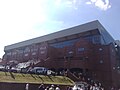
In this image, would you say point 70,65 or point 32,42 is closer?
point 70,65

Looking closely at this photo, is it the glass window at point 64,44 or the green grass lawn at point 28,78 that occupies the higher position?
the glass window at point 64,44

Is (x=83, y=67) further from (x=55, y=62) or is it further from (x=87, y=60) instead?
(x=55, y=62)

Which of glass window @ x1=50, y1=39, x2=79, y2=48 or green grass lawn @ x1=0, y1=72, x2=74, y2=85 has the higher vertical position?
glass window @ x1=50, y1=39, x2=79, y2=48

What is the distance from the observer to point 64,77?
44.8 metres

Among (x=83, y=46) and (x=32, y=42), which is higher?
(x=32, y=42)

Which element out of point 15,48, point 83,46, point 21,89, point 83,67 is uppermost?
point 15,48

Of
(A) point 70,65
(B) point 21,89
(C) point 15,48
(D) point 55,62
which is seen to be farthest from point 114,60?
(C) point 15,48

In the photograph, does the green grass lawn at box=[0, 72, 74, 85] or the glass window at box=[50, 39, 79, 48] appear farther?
the glass window at box=[50, 39, 79, 48]

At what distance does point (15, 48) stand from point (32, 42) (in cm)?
1059

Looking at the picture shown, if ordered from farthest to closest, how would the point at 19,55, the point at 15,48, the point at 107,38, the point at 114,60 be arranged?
the point at 15,48 → the point at 19,55 → the point at 107,38 → the point at 114,60

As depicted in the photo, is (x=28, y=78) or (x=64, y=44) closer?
(x=28, y=78)

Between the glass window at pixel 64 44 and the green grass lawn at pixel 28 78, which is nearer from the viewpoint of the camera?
the green grass lawn at pixel 28 78

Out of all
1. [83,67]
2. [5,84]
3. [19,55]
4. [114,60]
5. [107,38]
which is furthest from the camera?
[19,55]

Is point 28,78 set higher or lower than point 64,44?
lower
